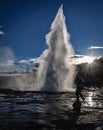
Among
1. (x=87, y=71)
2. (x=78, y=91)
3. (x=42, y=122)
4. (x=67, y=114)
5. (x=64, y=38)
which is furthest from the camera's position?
(x=87, y=71)

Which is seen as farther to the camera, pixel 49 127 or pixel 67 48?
pixel 67 48

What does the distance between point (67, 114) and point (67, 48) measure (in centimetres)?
3903

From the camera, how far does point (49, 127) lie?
515 inches

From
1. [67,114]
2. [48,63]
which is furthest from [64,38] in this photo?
[67,114]

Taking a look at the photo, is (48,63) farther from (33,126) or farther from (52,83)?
(33,126)

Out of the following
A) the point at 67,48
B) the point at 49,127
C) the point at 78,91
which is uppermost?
the point at 67,48

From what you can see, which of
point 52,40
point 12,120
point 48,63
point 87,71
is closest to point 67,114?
point 12,120

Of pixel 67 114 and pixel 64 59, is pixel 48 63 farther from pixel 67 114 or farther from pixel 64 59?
pixel 67 114

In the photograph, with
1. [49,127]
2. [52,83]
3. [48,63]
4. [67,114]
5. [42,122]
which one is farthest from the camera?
[48,63]

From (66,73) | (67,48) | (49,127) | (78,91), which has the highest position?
(67,48)

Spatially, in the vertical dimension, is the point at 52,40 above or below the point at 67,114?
above

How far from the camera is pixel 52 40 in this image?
57344 millimetres

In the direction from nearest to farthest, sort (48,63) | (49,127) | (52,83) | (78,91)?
(49,127) → (78,91) → (52,83) → (48,63)

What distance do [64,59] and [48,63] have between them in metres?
2.85
